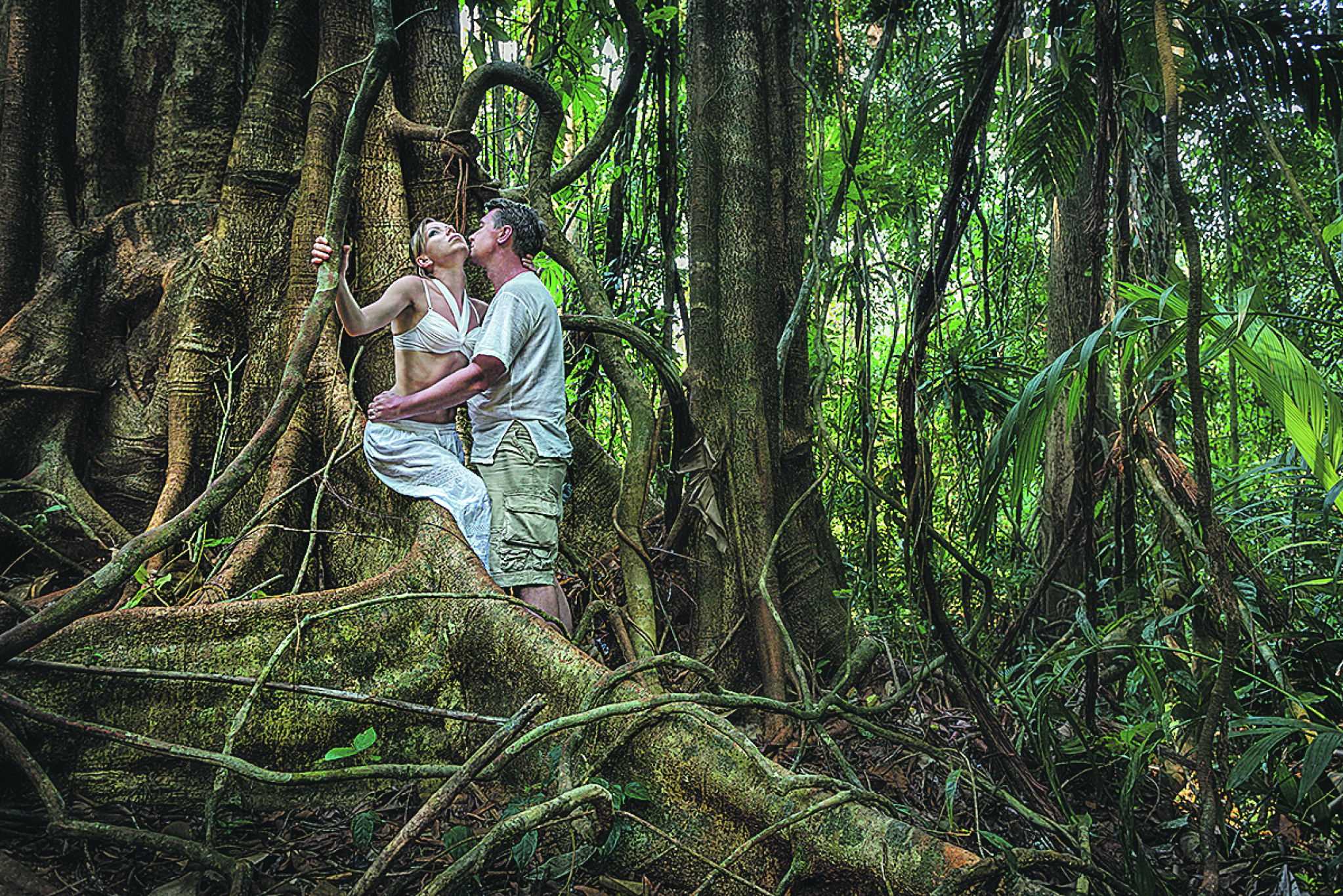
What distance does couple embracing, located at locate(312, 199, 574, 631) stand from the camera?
9.07 ft

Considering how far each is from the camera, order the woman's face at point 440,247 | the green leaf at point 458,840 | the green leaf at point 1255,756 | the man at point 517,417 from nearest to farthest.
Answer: the green leaf at point 1255,756, the green leaf at point 458,840, the man at point 517,417, the woman's face at point 440,247

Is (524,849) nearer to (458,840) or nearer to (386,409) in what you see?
(458,840)

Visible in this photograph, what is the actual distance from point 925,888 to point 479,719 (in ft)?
3.20

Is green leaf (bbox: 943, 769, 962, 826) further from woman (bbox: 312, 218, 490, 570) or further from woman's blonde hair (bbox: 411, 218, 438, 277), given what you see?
woman's blonde hair (bbox: 411, 218, 438, 277)

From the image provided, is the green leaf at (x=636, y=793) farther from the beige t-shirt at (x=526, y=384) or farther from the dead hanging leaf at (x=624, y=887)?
the beige t-shirt at (x=526, y=384)

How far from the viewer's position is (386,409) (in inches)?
111

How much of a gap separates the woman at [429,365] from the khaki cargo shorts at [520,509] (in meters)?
0.04

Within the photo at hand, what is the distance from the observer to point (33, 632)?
1815 millimetres

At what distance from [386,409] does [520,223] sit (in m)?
0.82

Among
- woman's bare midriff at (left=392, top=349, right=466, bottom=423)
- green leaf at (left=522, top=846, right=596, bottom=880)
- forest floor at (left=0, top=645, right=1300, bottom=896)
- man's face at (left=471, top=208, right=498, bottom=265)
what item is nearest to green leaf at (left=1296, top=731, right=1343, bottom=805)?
forest floor at (left=0, top=645, right=1300, bottom=896)

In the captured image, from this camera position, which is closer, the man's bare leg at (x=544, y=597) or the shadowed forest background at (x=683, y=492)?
the shadowed forest background at (x=683, y=492)

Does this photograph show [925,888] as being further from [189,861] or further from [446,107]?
[446,107]

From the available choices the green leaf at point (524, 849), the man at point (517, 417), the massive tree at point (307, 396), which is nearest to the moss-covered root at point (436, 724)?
the massive tree at point (307, 396)

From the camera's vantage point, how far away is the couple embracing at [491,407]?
2.77m
